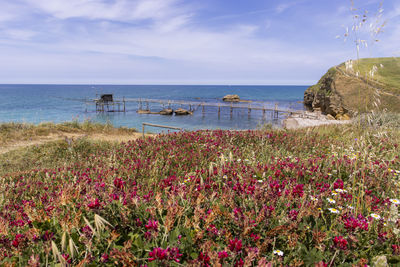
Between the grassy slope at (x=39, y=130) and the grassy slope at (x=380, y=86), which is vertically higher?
the grassy slope at (x=380, y=86)

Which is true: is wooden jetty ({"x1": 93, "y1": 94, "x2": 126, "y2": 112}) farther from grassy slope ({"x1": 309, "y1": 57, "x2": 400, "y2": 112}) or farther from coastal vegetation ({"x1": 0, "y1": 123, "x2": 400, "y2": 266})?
coastal vegetation ({"x1": 0, "y1": 123, "x2": 400, "y2": 266})

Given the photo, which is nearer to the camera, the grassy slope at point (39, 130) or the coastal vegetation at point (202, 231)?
the coastal vegetation at point (202, 231)

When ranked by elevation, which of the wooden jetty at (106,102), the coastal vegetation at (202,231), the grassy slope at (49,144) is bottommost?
the grassy slope at (49,144)

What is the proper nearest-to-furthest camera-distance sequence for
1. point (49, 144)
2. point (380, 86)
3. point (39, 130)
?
1. point (49, 144)
2. point (39, 130)
3. point (380, 86)

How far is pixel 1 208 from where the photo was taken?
2.70m

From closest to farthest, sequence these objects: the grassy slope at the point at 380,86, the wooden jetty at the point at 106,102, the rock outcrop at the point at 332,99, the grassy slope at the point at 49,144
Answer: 1. the grassy slope at the point at 49,144
2. the grassy slope at the point at 380,86
3. the rock outcrop at the point at 332,99
4. the wooden jetty at the point at 106,102

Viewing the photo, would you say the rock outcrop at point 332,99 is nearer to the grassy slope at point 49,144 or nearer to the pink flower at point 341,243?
the grassy slope at point 49,144

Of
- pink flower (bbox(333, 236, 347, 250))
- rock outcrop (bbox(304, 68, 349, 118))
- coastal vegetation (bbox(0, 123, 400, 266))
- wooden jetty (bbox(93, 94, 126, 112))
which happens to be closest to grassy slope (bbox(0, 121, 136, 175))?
coastal vegetation (bbox(0, 123, 400, 266))

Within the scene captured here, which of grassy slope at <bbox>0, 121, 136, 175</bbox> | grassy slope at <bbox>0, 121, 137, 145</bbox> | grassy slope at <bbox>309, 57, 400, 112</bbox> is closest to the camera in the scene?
grassy slope at <bbox>0, 121, 136, 175</bbox>

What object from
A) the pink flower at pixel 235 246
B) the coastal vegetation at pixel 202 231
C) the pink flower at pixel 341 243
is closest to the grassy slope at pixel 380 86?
the coastal vegetation at pixel 202 231

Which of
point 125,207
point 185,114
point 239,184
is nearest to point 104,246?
point 125,207

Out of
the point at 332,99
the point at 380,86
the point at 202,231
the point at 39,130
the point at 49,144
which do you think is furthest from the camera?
the point at 332,99

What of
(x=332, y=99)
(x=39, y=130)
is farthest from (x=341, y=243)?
(x=332, y=99)

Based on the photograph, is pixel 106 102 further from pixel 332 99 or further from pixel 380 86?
pixel 380 86
